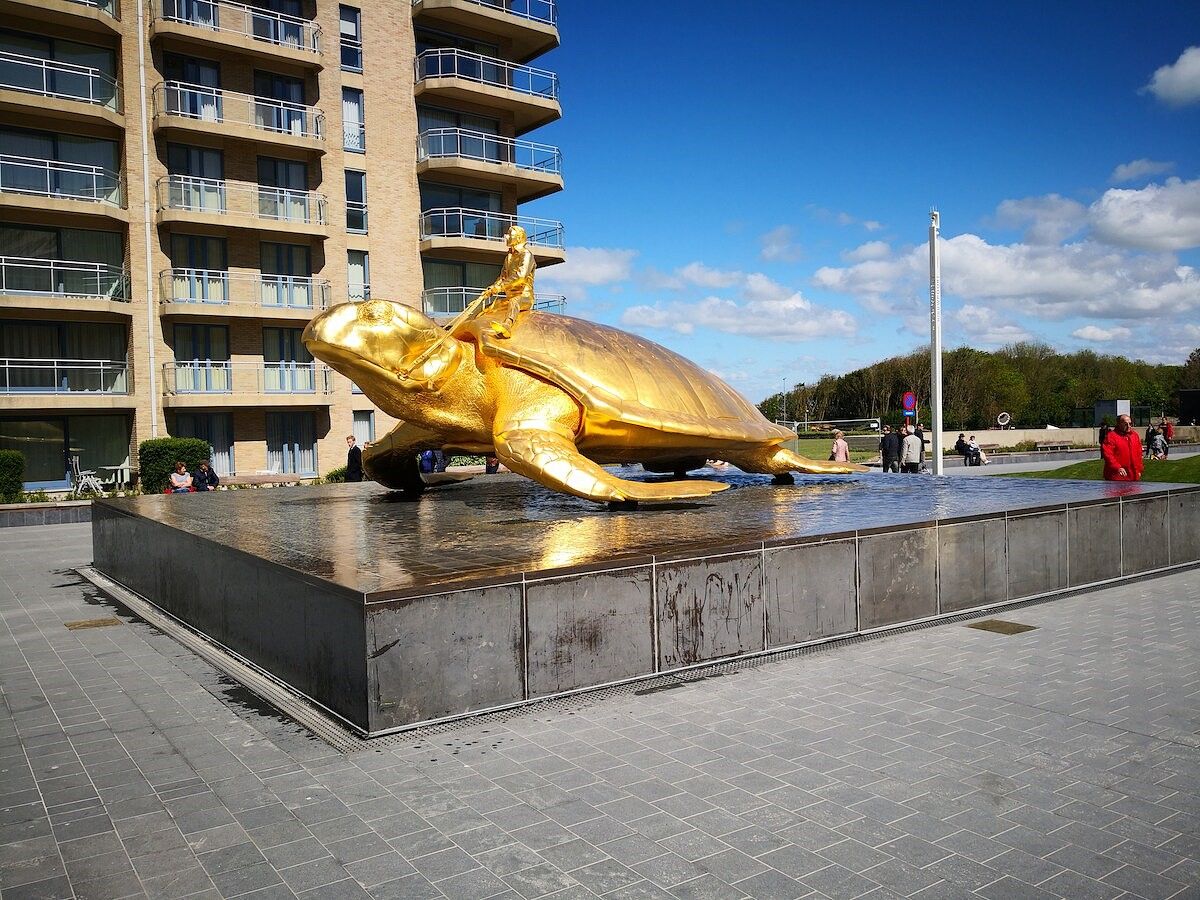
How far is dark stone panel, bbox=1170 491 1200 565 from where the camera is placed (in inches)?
415

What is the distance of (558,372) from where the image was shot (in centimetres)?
923

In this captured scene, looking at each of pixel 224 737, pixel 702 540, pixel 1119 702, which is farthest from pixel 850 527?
pixel 224 737

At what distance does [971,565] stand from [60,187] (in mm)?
27180

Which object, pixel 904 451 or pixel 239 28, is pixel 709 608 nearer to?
pixel 904 451

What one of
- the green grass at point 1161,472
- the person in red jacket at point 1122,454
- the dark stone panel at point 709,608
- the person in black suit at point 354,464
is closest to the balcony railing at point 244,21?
the person in black suit at point 354,464

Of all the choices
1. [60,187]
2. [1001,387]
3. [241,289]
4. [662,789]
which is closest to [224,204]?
[241,289]

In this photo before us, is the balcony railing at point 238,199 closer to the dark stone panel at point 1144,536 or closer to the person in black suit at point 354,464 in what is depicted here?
the person in black suit at point 354,464

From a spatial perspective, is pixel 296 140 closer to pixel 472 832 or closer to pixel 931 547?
pixel 931 547

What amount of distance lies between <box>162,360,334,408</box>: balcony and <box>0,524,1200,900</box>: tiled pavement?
21981 millimetres

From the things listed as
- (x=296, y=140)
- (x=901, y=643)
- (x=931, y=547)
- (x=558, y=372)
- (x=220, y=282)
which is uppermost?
(x=296, y=140)

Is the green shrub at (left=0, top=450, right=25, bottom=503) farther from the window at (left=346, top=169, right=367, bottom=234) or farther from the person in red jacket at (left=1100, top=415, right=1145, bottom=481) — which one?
the person in red jacket at (left=1100, top=415, right=1145, bottom=481)

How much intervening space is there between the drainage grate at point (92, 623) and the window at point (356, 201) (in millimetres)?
23893

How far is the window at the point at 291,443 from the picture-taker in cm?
2927

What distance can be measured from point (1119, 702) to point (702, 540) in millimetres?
3012
